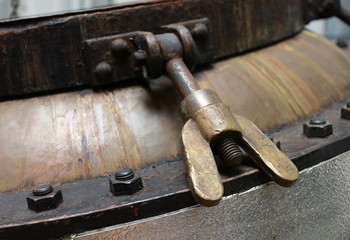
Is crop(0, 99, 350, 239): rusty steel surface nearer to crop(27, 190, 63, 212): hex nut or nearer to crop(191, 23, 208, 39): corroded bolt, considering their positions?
crop(27, 190, 63, 212): hex nut

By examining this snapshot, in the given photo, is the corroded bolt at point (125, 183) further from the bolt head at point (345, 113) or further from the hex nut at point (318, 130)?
the bolt head at point (345, 113)

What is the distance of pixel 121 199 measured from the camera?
1.03 meters

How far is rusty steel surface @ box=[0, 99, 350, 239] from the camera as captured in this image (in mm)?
986

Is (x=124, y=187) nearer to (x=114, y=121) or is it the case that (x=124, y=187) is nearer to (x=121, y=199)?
(x=121, y=199)

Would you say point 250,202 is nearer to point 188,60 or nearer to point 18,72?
point 188,60

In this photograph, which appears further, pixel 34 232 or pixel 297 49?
pixel 297 49

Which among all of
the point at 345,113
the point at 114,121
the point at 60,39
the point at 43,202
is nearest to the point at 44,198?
the point at 43,202

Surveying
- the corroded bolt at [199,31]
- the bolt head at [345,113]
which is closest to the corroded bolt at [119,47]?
the corroded bolt at [199,31]

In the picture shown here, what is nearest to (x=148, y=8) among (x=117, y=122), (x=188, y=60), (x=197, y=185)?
(x=188, y=60)

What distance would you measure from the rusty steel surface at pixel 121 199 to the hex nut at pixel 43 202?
11 mm

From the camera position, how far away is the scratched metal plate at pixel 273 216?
3.41 feet

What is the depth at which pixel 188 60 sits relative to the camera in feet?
4.16

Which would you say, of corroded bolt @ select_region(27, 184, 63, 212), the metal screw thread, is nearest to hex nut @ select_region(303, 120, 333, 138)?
the metal screw thread

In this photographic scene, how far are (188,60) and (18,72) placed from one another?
1.30ft
